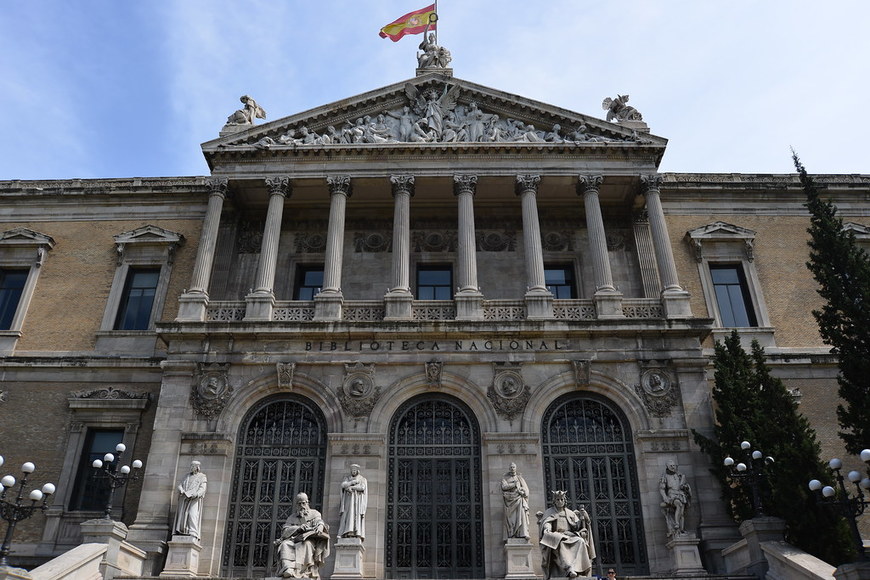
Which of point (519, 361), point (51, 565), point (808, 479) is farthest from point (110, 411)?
point (808, 479)

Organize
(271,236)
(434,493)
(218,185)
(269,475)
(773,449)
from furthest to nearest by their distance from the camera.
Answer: (218,185) → (271,236) → (269,475) → (434,493) → (773,449)

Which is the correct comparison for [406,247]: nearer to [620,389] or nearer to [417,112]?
[417,112]

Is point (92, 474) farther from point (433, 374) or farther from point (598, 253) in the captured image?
point (598, 253)

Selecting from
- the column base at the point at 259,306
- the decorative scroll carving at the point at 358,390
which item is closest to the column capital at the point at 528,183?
the decorative scroll carving at the point at 358,390

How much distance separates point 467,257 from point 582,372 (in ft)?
16.1

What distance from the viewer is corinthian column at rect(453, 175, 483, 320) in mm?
21031

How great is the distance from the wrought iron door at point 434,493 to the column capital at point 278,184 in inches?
325

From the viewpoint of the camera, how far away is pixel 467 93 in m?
25.1

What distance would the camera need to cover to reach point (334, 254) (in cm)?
2225

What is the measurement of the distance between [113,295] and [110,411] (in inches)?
171

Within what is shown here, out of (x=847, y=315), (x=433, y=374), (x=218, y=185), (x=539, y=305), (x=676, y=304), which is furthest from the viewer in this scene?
(x=218, y=185)

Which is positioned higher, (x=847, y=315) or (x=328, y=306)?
(x=328, y=306)

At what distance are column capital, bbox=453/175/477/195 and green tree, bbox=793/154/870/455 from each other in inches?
373

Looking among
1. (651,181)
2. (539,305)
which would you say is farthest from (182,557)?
(651,181)
